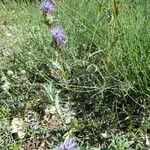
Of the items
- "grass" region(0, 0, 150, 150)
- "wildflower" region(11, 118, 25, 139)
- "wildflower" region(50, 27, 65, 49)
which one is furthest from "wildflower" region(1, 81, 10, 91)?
"wildflower" region(50, 27, 65, 49)

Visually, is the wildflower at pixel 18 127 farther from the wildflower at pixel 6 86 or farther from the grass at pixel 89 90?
the wildflower at pixel 6 86

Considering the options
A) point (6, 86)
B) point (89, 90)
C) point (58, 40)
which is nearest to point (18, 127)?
point (6, 86)

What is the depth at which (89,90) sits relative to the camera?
2318 millimetres

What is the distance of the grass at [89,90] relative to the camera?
2.15 metres

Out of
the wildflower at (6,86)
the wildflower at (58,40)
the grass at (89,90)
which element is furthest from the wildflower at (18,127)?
the wildflower at (58,40)

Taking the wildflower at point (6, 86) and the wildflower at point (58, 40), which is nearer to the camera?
the wildflower at point (58, 40)

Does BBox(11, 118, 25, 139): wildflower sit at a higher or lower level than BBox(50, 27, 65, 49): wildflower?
lower

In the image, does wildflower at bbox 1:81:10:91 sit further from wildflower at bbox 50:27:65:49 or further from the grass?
wildflower at bbox 50:27:65:49

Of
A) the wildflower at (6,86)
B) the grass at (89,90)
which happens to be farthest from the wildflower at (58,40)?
the wildflower at (6,86)

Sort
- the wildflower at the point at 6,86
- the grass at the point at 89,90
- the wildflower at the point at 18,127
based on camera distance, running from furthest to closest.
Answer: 1. the wildflower at the point at 6,86
2. the wildflower at the point at 18,127
3. the grass at the point at 89,90

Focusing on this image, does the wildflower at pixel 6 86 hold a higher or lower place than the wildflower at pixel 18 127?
higher

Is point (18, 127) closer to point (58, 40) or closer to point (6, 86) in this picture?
point (6, 86)

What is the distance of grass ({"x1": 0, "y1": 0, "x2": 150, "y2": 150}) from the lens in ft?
7.06

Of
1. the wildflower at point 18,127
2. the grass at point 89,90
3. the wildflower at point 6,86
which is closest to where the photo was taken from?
the grass at point 89,90
